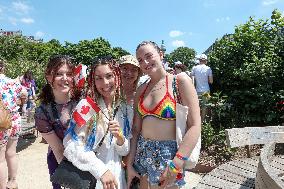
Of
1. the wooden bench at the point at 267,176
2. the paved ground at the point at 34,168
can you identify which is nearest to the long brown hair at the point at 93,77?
the wooden bench at the point at 267,176

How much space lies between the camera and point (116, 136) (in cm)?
237

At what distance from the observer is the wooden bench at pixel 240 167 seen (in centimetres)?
415

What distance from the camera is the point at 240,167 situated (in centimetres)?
475

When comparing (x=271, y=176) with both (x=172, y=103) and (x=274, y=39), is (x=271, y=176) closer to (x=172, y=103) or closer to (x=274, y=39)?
(x=172, y=103)

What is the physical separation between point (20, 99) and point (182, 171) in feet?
10.5

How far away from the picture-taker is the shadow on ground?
8736mm

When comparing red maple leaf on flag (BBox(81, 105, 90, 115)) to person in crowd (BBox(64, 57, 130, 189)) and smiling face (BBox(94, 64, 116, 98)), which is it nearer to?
person in crowd (BBox(64, 57, 130, 189))

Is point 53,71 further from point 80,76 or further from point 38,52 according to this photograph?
point 38,52

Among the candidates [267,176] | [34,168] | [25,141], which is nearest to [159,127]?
[267,176]

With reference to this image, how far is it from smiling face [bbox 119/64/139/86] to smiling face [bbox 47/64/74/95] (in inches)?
24.8

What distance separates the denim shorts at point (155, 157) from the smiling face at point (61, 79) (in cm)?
70

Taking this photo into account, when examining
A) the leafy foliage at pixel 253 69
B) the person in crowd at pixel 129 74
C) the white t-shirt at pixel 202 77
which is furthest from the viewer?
the white t-shirt at pixel 202 77

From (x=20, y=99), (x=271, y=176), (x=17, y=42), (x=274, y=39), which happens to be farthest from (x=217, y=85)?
(x=17, y=42)

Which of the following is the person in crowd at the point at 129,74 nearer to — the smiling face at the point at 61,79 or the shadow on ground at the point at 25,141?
the smiling face at the point at 61,79
